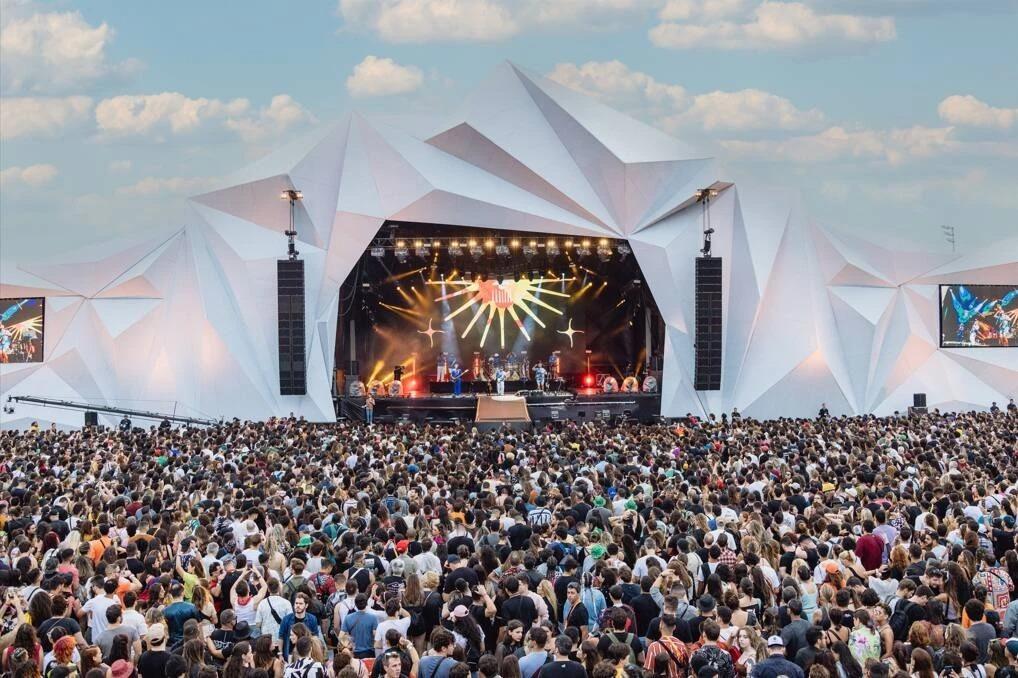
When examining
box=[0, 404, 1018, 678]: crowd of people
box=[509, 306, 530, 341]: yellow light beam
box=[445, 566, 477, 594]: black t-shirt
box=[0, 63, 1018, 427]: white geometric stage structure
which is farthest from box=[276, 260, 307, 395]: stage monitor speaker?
box=[445, 566, 477, 594]: black t-shirt

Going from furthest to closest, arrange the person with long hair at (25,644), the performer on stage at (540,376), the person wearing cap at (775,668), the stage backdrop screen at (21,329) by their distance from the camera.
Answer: the performer on stage at (540,376)
the stage backdrop screen at (21,329)
the person with long hair at (25,644)
the person wearing cap at (775,668)

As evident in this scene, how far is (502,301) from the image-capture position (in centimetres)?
3769

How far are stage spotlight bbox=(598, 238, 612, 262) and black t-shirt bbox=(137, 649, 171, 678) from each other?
2545 centimetres

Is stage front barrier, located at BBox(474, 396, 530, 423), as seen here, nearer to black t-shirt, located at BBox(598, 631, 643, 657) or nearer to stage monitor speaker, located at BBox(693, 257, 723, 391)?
stage monitor speaker, located at BBox(693, 257, 723, 391)

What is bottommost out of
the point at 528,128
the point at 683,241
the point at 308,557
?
the point at 308,557

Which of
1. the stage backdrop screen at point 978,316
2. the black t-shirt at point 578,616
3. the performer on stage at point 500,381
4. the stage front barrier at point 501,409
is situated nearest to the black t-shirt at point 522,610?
the black t-shirt at point 578,616

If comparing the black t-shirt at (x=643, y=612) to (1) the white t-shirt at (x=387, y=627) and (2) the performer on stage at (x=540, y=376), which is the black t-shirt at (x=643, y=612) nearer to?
(1) the white t-shirt at (x=387, y=627)

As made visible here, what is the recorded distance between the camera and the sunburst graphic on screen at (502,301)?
123 feet

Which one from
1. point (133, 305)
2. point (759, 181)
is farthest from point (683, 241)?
point (133, 305)

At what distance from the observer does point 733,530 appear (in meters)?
10.5

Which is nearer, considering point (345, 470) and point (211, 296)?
point (345, 470)

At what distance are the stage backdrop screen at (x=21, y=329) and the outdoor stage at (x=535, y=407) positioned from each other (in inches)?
356

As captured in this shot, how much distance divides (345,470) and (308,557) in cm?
507

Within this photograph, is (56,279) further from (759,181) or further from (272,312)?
(759,181)
